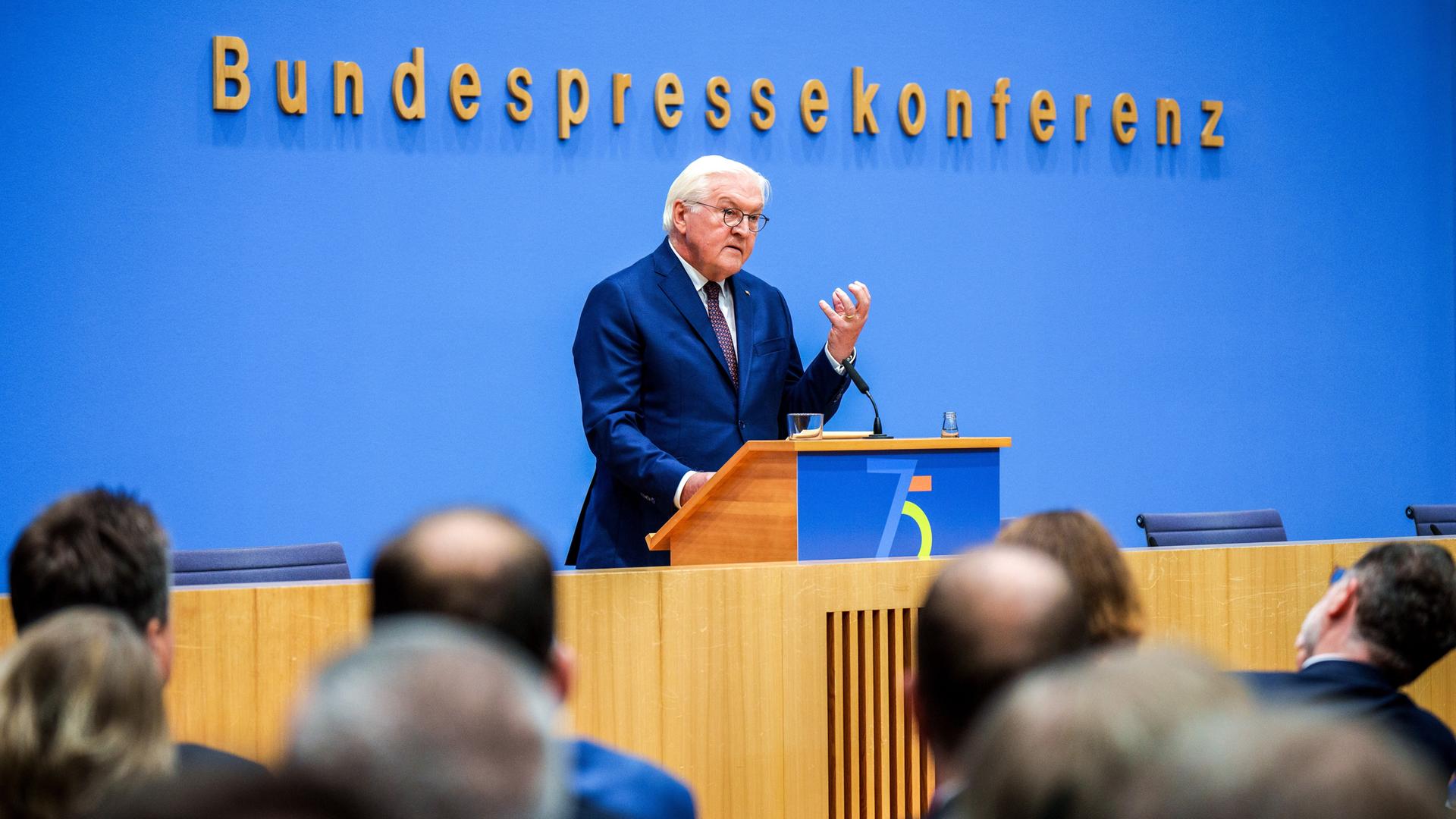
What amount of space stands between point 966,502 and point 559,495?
2.19 metres

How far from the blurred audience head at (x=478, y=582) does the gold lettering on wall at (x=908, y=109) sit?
4.25 metres

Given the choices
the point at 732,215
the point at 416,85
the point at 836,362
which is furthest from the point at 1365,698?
the point at 416,85

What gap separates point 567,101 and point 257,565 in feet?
7.56

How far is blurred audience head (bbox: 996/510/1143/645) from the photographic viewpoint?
Answer: 1.90 m

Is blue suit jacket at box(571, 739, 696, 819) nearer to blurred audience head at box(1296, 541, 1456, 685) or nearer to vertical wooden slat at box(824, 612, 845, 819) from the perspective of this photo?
blurred audience head at box(1296, 541, 1456, 685)

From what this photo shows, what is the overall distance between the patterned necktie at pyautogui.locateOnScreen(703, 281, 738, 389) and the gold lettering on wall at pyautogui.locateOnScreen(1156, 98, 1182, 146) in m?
2.78

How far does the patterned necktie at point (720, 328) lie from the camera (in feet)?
13.1

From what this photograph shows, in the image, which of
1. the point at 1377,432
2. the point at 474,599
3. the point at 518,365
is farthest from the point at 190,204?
the point at 1377,432

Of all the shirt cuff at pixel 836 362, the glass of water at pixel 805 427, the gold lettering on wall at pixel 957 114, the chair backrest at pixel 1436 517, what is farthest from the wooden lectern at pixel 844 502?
the gold lettering on wall at pixel 957 114

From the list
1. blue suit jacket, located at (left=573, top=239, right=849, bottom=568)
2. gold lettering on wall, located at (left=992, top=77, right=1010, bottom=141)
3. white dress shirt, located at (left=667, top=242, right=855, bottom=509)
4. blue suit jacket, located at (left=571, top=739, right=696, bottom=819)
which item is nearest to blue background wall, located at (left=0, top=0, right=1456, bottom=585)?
gold lettering on wall, located at (left=992, top=77, right=1010, bottom=141)

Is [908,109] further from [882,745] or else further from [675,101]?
[882,745]

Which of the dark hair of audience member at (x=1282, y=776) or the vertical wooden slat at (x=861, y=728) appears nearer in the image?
the dark hair of audience member at (x=1282, y=776)

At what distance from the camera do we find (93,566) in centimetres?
179

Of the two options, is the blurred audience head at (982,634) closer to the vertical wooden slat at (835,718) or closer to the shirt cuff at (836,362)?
the vertical wooden slat at (835,718)
